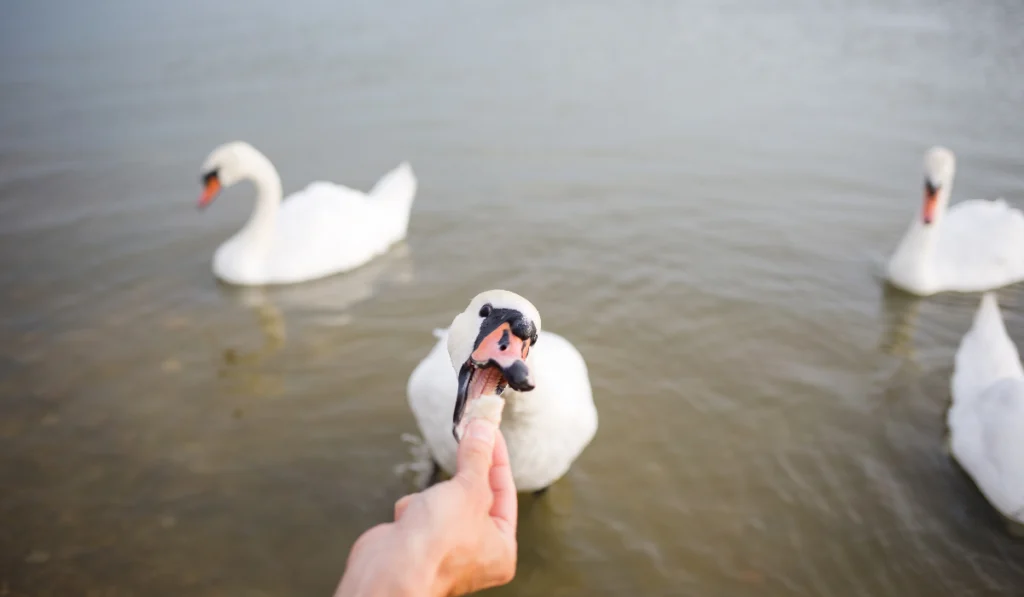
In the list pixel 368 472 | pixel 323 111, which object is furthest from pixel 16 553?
pixel 323 111

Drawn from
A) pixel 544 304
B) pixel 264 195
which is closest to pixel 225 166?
pixel 264 195

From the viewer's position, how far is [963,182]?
891cm

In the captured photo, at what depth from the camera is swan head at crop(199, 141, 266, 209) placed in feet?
23.9

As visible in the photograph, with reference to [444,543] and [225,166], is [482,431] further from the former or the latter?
[225,166]

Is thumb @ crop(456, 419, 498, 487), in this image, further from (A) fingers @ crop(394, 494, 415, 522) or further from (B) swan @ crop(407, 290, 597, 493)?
(B) swan @ crop(407, 290, 597, 493)

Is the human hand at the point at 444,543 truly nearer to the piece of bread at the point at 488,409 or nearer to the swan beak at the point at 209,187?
the piece of bread at the point at 488,409

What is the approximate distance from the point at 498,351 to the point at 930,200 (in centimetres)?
588

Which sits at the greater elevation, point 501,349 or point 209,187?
point 501,349

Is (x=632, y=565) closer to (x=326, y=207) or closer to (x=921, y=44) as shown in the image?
(x=326, y=207)

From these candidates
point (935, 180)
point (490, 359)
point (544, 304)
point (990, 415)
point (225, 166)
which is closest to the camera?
point (490, 359)

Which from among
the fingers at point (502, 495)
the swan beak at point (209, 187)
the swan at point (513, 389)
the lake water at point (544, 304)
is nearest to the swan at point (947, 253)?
the lake water at point (544, 304)

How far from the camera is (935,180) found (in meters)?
6.87

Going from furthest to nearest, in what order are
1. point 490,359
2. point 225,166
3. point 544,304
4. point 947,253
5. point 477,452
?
1. point 225,166
2. point 947,253
3. point 544,304
4. point 490,359
5. point 477,452

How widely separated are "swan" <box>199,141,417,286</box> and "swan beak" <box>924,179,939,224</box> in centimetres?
535
